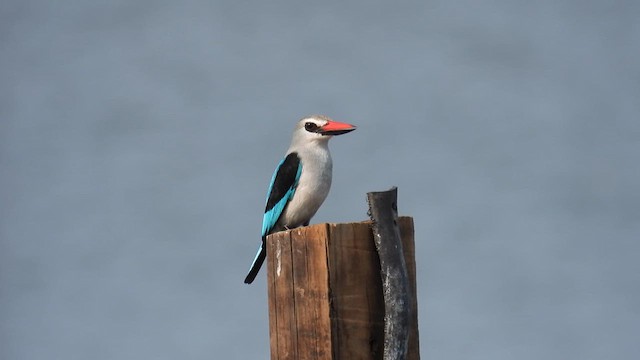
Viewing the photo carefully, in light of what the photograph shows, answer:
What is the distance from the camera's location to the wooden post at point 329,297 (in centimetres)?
282

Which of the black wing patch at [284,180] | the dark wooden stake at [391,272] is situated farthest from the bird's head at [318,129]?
the dark wooden stake at [391,272]

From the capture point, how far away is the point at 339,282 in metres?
2.86

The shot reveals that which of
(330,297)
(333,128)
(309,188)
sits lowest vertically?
(330,297)

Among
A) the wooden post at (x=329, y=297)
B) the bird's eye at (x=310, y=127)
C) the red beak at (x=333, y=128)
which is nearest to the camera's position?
the wooden post at (x=329, y=297)

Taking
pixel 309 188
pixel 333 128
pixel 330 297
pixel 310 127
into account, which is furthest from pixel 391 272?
pixel 310 127

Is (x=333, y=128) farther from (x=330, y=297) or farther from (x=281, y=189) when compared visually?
(x=330, y=297)

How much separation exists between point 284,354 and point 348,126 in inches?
67.3

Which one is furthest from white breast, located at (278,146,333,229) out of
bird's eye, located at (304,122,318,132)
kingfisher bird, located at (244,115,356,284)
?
bird's eye, located at (304,122,318,132)

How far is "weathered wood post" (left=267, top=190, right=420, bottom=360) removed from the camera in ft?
9.27

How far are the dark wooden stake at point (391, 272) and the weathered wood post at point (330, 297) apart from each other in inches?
1.4

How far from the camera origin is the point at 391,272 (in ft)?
9.55

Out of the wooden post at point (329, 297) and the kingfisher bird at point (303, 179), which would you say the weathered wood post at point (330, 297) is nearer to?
the wooden post at point (329, 297)

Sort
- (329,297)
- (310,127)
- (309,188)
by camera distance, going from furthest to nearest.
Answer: (310,127), (309,188), (329,297)

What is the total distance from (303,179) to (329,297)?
167 cm
